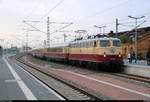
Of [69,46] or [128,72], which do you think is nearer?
[128,72]

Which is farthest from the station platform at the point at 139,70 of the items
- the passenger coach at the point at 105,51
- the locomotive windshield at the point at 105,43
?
the locomotive windshield at the point at 105,43

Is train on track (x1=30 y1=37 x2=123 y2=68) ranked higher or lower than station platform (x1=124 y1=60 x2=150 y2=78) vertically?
higher

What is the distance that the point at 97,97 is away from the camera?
56.7ft

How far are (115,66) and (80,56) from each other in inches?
340

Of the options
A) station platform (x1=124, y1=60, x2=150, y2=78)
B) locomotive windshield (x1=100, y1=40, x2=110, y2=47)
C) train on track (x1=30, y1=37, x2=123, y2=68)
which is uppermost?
locomotive windshield (x1=100, y1=40, x2=110, y2=47)

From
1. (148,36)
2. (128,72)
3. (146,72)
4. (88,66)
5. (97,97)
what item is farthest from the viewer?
(148,36)

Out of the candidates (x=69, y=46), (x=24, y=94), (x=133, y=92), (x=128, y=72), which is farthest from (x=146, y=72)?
(x=69, y=46)

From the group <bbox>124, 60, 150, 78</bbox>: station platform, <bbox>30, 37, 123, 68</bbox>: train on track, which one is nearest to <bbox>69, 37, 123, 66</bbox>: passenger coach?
<bbox>30, 37, 123, 68</bbox>: train on track

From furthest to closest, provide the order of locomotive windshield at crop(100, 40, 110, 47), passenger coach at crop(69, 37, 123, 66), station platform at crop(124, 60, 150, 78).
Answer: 1. locomotive windshield at crop(100, 40, 110, 47)
2. passenger coach at crop(69, 37, 123, 66)
3. station platform at crop(124, 60, 150, 78)

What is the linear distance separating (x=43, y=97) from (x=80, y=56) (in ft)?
90.6

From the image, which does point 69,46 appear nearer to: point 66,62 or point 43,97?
point 66,62

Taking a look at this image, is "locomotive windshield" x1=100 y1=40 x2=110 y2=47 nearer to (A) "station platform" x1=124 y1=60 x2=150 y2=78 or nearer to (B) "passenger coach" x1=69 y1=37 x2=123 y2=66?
(B) "passenger coach" x1=69 y1=37 x2=123 y2=66

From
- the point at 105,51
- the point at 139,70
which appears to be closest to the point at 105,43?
the point at 105,51

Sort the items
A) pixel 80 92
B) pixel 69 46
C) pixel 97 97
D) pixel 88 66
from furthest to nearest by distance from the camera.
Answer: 1. pixel 69 46
2. pixel 88 66
3. pixel 80 92
4. pixel 97 97
